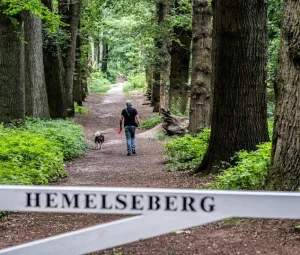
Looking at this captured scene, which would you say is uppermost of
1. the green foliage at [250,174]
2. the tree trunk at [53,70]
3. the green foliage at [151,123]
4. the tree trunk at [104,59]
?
the tree trunk at [104,59]

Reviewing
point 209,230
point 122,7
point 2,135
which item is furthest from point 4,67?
point 122,7

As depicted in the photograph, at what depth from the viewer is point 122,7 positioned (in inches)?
1085

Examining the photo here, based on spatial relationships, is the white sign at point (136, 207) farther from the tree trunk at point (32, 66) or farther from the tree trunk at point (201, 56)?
the tree trunk at point (32, 66)

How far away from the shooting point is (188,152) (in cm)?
1293

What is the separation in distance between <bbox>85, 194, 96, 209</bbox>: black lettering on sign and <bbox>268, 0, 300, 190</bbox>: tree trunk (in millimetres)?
3608

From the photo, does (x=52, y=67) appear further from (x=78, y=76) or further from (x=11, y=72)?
(x=78, y=76)

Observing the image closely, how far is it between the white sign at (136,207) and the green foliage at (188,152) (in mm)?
9053

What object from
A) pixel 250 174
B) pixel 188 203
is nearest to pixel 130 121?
pixel 250 174

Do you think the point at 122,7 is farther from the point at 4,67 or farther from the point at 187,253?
the point at 187,253

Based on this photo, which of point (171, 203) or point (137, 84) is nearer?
point (171, 203)

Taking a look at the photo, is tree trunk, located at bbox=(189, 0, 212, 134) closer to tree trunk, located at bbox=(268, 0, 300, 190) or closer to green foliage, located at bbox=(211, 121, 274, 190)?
green foliage, located at bbox=(211, 121, 274, 190)

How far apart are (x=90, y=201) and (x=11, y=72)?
45.3 feet

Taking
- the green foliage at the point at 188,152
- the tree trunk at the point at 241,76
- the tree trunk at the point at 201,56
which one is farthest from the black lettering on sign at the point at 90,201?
the tree trunk at the point at 201,56

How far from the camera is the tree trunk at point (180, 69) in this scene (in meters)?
25.3
